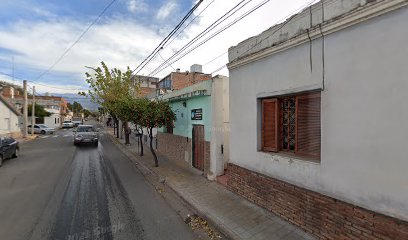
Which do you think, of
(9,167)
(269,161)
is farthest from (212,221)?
(9,167)

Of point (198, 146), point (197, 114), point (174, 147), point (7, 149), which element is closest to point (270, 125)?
point (197, 114)

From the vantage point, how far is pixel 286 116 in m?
5.52

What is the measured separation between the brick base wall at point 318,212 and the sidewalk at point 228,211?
23 cm

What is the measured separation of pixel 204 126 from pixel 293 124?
4034 millimetres

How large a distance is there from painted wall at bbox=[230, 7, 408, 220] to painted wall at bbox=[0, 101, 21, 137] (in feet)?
97.8

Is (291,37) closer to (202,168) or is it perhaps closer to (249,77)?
(249,77)

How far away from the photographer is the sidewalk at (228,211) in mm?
4605

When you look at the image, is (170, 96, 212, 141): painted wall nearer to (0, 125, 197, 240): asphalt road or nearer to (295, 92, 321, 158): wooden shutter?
(0, 125, 197, 240): asphalt road

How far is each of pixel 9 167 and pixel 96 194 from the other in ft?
22.3

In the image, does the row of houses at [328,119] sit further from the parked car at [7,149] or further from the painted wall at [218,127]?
the parked car at [7,149]

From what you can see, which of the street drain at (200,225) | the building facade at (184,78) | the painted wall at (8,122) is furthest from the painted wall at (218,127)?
the painted wall at (8,122)

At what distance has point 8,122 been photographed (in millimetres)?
26016

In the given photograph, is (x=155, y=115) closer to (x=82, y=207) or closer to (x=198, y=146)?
(x=198, y=146)

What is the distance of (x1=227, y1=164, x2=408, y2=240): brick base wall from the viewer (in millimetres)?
3432
